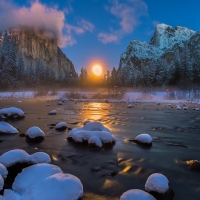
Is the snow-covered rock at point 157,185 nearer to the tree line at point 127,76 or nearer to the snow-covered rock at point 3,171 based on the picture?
the snow-covered rock at point 3,171

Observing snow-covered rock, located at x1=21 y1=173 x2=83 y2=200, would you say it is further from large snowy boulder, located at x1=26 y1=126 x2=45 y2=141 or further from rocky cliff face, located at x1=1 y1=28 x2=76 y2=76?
rocky cliff face, located at x1=1 y1=28 x2=76 y2=76

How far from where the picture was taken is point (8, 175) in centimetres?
324

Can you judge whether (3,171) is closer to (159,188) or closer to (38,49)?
(159,188)

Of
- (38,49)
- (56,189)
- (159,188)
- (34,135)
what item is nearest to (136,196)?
(159,188)

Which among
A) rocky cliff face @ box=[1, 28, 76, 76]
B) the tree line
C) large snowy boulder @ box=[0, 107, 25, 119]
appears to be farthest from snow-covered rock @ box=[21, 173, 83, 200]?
rocky cliff face @ box=[1, 28, 76, 76]

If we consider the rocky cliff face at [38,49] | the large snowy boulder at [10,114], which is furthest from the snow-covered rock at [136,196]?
the rocky cliff face at [38,49]

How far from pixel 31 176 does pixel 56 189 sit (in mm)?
657

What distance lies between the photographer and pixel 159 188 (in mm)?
2678

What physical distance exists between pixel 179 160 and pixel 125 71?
6865 centimetres

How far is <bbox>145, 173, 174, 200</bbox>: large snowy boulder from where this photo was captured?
2662 mm

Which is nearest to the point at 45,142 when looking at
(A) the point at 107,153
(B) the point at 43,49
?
(A) the point at 107,153

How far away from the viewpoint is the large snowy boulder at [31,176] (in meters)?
2.73

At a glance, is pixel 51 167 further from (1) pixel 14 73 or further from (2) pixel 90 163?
(1) pixel 14 73

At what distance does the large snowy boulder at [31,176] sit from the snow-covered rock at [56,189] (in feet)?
0.45
